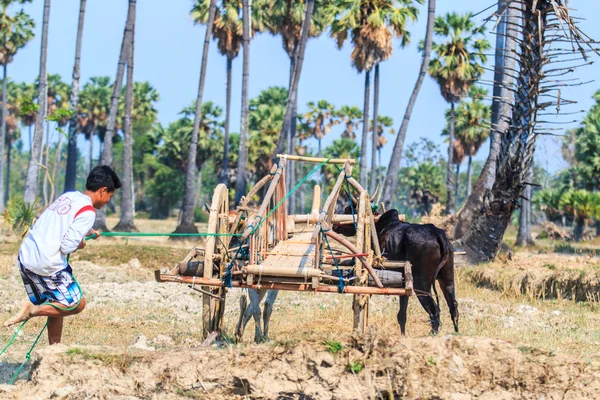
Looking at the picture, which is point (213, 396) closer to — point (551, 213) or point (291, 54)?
point (291, 54)

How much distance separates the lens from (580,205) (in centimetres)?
3769

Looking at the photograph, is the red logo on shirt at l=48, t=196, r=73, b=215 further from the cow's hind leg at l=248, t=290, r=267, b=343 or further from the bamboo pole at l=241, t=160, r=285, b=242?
the cow's hind leg at l=248, t=290, r=267, b=343

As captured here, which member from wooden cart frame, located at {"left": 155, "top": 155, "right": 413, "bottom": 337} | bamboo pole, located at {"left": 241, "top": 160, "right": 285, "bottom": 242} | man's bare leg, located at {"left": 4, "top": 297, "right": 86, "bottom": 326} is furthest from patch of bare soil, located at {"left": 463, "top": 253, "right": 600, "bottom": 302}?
man's bare leg, located at {"left": 4, "top": 297, "right": 86, "bottom": 326}

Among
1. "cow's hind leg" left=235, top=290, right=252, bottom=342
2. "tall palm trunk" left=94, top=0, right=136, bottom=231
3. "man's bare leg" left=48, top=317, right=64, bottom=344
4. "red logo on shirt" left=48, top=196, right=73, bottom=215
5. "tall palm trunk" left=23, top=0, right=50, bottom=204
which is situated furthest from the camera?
"tall palm trunk" left=23, top=0, right=50, bottom=204

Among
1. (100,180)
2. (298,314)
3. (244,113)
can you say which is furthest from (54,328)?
(244,113)

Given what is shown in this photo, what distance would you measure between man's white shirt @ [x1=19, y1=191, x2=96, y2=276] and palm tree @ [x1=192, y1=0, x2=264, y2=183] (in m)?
31.8

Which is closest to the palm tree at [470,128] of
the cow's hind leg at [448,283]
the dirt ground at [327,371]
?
the cow's hind leg at [448,283]

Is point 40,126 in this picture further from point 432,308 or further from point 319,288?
point 319,288

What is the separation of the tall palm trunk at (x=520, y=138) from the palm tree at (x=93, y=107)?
47770 mm

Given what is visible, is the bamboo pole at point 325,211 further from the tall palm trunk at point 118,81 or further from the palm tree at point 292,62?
the tall palm trunk at point 118,81

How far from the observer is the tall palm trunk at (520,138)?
50.0ft

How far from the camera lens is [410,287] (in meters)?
8.19

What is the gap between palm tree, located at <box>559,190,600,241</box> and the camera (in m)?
36.9

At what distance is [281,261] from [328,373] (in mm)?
2203
